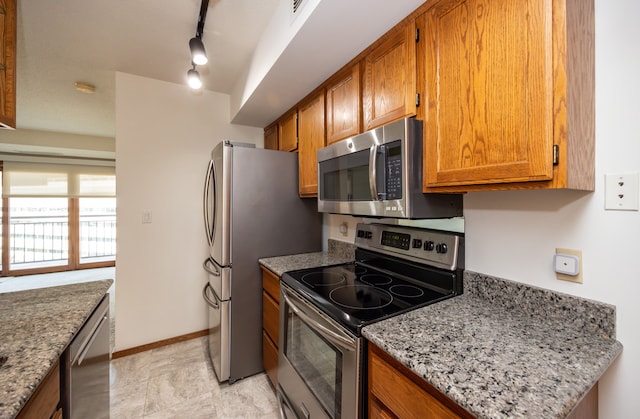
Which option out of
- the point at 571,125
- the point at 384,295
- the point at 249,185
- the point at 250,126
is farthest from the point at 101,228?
→ the point at 571,125

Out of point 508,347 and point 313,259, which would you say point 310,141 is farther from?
point 508,347

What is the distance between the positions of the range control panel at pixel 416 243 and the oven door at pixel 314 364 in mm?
602

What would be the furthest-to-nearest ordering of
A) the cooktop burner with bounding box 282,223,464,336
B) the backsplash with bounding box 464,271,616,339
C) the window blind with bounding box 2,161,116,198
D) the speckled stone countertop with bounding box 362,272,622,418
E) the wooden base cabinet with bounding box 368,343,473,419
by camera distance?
the window blind with bounding box 2,161,116,198 < the cooktop burner with bounding box 282,223,464,336 < the backsplash with bounding box 464,271,616,339 < the wooden base cabinet with bounding box 368,343,473,419 < the speckled stone countertop with bounding box 362,272,622,418

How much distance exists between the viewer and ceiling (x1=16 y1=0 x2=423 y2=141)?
1293 mm

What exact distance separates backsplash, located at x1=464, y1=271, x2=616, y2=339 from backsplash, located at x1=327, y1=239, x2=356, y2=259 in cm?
88

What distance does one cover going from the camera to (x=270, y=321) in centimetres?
185

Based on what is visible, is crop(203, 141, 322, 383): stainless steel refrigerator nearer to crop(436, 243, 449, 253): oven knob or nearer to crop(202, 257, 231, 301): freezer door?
crop(202, 257, 231, 301): freezer door

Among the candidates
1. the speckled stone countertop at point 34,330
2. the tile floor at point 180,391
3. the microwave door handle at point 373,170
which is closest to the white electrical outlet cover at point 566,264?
the microwave door handle at point 373,170

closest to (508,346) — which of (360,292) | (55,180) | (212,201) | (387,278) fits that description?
(360,292)

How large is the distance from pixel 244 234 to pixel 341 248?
758 millimetres

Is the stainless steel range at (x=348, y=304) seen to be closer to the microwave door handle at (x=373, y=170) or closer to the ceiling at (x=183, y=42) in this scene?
the microwave door handle at (x=373, y=170)

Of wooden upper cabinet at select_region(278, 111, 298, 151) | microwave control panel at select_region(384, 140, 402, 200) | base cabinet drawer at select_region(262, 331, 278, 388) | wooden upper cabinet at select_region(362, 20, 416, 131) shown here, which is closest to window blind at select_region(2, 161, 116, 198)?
wooden upper cabinet at select_region(278, 111, 298, 151)

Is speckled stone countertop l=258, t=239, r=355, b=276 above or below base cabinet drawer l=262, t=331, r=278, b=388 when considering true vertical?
above

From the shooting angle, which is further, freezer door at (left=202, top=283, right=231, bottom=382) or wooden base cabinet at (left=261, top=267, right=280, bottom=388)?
freezer door at (left=202, top=283, right=231, bottom=382)
